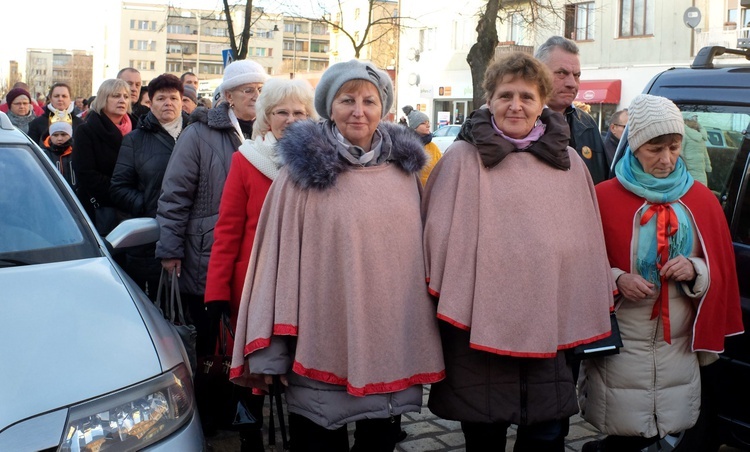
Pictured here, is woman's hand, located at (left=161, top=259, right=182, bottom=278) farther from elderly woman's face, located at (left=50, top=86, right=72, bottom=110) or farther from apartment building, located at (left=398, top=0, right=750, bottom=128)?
apartment building, located at (left=398, top=0, right=750, bottom=128)

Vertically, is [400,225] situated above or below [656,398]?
above

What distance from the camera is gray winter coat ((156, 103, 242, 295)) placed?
454 centimetres

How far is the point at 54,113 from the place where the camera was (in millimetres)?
9609

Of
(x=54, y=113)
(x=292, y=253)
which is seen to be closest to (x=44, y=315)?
(x=292, y=253)

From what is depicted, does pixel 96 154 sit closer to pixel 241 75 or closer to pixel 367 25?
pixel 241 75

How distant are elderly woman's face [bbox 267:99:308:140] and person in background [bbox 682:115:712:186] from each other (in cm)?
189

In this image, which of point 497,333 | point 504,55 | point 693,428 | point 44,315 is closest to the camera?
point 44,315

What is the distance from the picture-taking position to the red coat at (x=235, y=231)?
385 centimetres

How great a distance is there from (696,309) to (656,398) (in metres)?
0.41

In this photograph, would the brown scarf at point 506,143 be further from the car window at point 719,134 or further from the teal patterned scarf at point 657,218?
the car window at point 719,134

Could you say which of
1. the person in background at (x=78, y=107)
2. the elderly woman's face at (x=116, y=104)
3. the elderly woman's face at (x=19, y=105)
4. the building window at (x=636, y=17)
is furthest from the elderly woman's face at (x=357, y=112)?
the building window at (x=636, y=17)

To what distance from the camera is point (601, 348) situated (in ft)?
10.7

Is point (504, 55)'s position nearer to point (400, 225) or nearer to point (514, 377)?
point (400, 225)

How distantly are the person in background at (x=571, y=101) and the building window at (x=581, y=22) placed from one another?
30.1m
